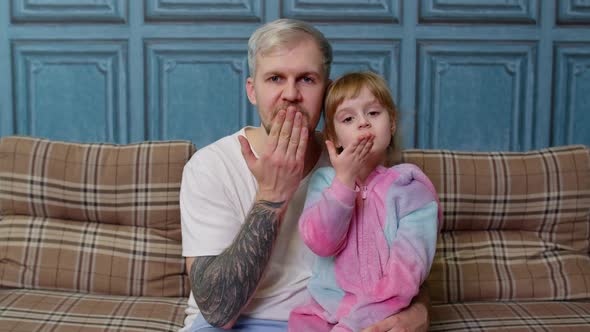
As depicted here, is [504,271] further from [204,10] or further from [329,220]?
[204,10]

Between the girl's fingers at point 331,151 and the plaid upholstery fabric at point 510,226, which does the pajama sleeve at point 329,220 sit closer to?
the girl's fingers at point 331,151

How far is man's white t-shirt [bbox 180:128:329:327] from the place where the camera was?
1559 mm

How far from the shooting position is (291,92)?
1.51 meters

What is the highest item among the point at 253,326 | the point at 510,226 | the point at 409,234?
the point at 409,234

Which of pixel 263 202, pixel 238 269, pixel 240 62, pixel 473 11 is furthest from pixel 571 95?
pixel 238 269

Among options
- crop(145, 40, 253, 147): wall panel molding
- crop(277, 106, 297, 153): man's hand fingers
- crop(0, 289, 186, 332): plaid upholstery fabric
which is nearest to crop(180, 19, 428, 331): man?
crop(277, 106, 297, 153): man's hand fingers

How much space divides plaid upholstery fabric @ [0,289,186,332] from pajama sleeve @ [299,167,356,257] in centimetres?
67

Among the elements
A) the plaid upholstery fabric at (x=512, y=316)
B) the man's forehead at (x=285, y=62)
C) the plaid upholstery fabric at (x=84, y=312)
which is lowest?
the plaid upholstery fabric at (x=512, y=316)

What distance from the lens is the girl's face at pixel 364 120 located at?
1483 millimetres

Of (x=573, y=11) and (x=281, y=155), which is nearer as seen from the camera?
(x=281, y=155)

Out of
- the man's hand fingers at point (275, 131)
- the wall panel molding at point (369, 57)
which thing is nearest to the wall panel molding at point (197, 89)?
the wall panel molding at point (369, 57)

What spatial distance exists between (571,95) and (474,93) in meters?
0.40

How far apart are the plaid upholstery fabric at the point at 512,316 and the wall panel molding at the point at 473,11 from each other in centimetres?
113

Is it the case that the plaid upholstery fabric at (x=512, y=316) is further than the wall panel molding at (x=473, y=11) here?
No
